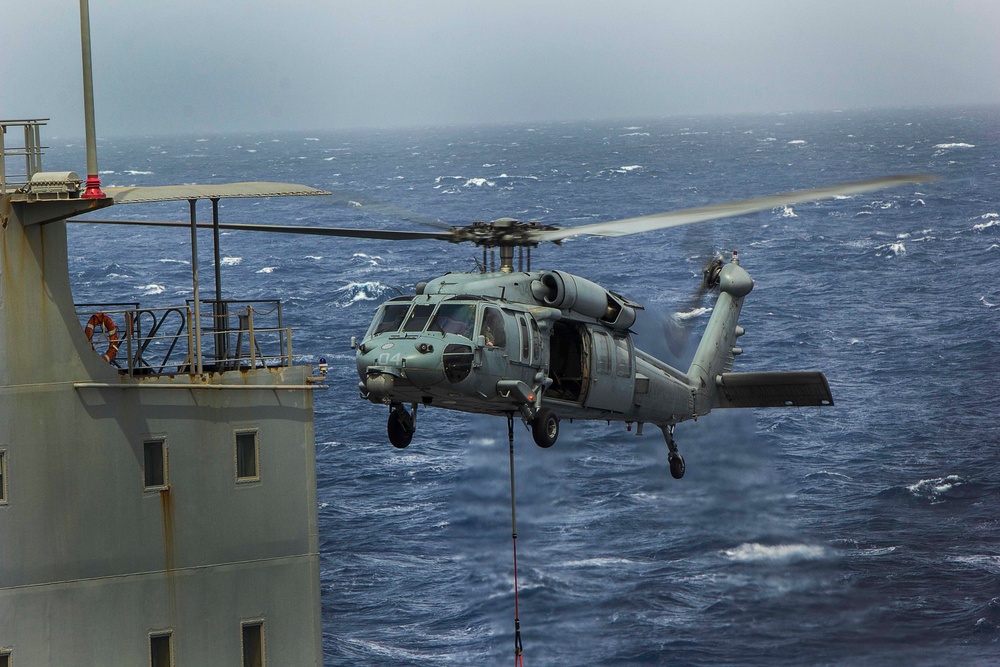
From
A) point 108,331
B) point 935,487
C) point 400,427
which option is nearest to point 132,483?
point 108,331

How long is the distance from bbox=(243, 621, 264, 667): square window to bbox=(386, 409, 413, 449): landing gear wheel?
4526 millimetres

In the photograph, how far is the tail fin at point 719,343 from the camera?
3628 centimetres

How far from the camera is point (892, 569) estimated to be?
5906 cm

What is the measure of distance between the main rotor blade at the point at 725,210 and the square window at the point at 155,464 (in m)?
8.79

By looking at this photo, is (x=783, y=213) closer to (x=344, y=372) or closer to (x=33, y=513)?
(x=344, y=372)

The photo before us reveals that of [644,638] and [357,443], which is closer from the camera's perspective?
[644,638]

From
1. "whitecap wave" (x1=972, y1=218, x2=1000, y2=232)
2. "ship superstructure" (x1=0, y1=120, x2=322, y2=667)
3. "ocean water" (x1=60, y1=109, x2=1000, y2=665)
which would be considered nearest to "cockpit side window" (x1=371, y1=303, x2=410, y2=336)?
"ship superstructure" (x1=0, y1=120, x2=322, y2=667)

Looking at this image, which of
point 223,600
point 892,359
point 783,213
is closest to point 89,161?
point 223,600

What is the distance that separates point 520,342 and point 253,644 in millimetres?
7725

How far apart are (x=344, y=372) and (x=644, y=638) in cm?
2494

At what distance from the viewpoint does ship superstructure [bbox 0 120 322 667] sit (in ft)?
77.0

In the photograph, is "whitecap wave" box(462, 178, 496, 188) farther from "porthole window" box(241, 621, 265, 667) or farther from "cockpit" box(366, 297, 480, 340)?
"porthole window" box(241, 621, 265, 667)

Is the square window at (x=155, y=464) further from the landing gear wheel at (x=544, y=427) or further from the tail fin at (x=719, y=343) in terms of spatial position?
the tail fin at (x=719, y=343)

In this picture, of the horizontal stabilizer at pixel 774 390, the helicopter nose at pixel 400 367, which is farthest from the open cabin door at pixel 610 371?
the helicopter nose at pixel 400 367
